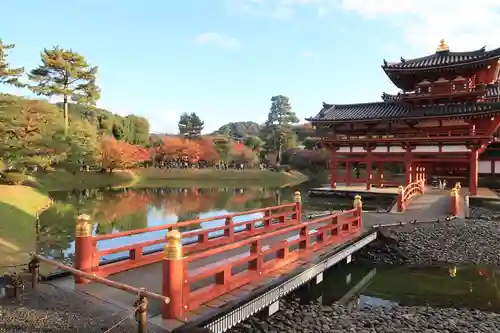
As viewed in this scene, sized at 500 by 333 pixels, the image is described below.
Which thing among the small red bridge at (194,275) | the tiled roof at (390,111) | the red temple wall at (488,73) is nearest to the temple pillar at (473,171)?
the tiled roof at (390,111)

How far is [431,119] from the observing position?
2497 centimetres

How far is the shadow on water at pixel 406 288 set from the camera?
9.98m

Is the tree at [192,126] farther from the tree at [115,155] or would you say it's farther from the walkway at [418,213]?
the walkway at [418,213]

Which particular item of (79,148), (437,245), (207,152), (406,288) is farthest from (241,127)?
(406,288)

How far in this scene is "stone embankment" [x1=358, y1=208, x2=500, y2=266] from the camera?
1312 centimetres

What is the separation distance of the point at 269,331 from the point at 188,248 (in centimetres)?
332

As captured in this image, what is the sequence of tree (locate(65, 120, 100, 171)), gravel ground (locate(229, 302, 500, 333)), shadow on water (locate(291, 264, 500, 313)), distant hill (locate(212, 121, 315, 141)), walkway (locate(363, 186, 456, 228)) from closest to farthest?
gravel ground (locate(229, 302, 500, 333)) < shadow on water (locate(291, 264, 500, 313)) < walkway (locate(363, 186, 456, 228)) < tree (locate(65, 120, 100, 171)) < distant hill (locate(212, 121, 315, 141))

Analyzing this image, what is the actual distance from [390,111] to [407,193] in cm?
886

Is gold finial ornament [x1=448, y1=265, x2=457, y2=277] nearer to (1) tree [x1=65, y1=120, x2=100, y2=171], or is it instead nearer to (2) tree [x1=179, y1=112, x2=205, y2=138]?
(1) tree [x1=65, y1=120, x2=100, y2=171]

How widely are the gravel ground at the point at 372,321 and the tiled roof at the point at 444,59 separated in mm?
19745

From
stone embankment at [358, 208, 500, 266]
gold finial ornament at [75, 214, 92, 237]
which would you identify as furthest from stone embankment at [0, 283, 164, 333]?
stone embankment at [358, 208, 500, 266]

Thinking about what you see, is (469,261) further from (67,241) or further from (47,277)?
(67,241)

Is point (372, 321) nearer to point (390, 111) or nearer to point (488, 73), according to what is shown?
point (390, 111)

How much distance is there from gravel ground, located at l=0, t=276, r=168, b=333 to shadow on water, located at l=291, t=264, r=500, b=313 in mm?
5236
